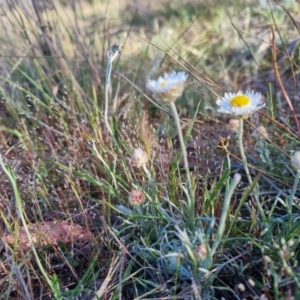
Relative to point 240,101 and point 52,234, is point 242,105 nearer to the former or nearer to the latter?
point 240,101

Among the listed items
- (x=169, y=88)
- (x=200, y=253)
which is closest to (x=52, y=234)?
(x=200, y=253)

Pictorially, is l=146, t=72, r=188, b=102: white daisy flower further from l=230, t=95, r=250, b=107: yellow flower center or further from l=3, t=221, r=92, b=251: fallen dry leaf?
l=3, t=221, r=92, b=251: fallen dry leaf

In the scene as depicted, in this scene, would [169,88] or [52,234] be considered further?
[52,234]

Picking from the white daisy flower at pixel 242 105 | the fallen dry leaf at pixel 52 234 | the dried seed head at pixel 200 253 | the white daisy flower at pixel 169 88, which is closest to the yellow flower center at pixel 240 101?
the white daisy flower at pixel 242 105

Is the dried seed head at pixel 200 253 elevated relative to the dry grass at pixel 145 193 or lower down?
elevated

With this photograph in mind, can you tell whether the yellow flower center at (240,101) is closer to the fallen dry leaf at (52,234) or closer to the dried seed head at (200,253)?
the dried seed head at (200,253)

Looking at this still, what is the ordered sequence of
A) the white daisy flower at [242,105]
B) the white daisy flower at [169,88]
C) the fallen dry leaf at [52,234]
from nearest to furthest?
the white daisy flower at [169,88]
the white daisy flower at [242,105]
the fallen dry leaf at [52,234]

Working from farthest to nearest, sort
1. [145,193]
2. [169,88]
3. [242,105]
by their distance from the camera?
1. [145,193]
2. [242,105]
3. [169,88]
